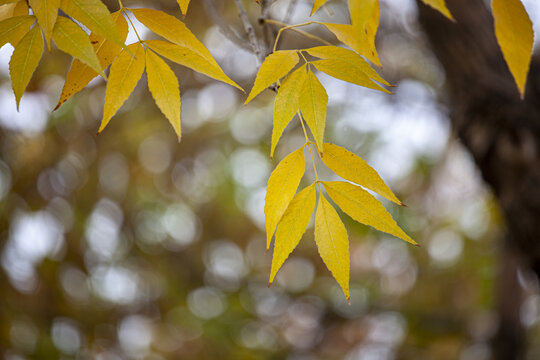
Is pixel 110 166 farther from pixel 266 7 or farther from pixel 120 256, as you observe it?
pixel 266 7

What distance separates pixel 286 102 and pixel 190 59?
10 cm

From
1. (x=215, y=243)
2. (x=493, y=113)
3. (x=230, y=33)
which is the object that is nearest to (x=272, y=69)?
(x=230, y=33)

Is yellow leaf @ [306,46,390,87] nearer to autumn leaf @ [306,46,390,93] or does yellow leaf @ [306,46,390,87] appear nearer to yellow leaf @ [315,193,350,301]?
autumn leaf @ [306,46,390,93]

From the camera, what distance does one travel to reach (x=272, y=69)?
38 cm

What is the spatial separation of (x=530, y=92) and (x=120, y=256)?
7.44ft

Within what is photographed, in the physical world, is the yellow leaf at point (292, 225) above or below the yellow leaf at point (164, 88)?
below

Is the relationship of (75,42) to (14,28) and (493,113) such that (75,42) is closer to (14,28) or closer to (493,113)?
(14,28)

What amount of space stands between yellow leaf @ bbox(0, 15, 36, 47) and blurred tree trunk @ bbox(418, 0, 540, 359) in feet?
3.59

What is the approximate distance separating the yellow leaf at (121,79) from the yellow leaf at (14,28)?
0.26ft

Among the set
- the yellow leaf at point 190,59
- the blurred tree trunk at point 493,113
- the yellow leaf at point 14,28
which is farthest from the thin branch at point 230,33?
the blurred tree trunk at point 493,113

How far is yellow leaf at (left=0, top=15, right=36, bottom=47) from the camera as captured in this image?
38 centimetres

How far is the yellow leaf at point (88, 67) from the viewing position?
0.40 meters

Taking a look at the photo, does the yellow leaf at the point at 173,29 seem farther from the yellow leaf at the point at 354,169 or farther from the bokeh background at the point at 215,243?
the bokeh background at the point at 215,243

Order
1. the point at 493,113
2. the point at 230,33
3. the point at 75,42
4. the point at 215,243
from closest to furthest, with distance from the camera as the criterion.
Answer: the point at 75,42 < the point at 230,33 < the point at 493,113 < the point at 215,243
